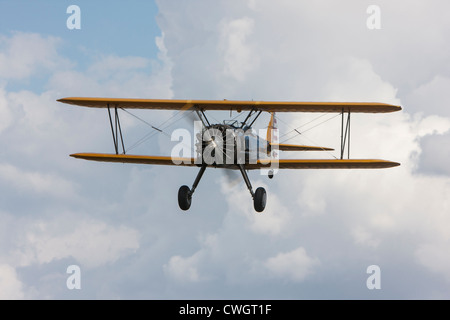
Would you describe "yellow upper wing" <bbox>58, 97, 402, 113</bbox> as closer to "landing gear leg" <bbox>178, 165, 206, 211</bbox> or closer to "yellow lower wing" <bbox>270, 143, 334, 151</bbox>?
"landing gear leg" <bbox>178, 165, 206, 211</bbox>

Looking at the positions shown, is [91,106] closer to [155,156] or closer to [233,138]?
[155,156]

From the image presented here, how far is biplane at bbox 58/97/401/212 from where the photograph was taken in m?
18.9

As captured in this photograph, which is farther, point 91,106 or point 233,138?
point 91,106

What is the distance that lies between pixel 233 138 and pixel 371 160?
13.3 feet

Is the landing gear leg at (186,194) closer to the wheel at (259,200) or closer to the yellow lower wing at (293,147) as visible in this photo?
the wheel at (259,200)

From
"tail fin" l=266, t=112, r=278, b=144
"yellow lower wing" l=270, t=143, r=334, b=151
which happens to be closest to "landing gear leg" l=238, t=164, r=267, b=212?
"yellow lower wing" l=270, t=143, r=334, b=151

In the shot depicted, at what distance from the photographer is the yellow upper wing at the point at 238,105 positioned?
1900 centimetres

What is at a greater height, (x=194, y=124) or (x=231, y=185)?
(x=194, y=124)

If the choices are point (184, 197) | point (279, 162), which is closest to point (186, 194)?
point (184, 197)

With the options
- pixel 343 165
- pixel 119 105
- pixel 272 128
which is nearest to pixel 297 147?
pixel 272 128

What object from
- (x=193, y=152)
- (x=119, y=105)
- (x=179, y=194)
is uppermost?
(x=119, y=105)

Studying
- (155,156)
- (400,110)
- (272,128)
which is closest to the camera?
(400,110)

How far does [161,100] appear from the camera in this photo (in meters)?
19.6

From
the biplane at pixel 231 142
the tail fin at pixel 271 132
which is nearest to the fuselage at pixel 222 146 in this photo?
the biplane at pixel 231 142
